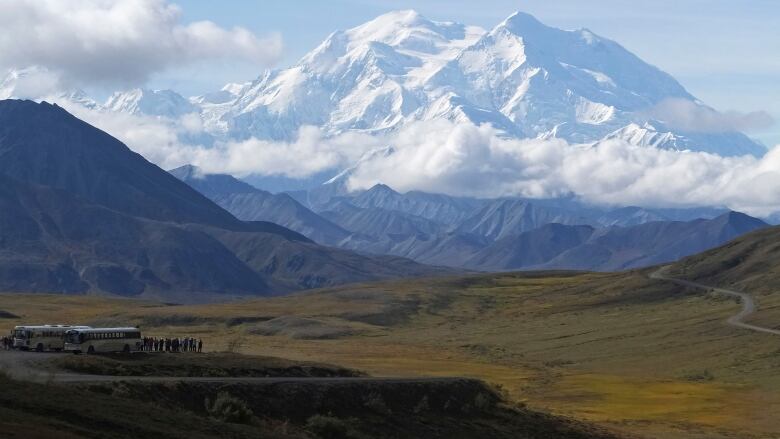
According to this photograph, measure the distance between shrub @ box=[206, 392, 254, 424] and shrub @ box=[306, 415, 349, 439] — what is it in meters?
3.69

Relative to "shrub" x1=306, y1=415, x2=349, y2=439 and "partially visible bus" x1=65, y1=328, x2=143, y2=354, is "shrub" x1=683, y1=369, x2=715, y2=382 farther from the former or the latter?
"shrub" x1=306, y1=415, x2=349, y2=439

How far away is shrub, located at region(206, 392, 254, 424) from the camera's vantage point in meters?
61.7

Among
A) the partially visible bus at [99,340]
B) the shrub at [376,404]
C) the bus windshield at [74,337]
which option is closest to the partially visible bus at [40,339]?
the partially visible bus at [99,340]

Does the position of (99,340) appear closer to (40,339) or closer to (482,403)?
(40,339)

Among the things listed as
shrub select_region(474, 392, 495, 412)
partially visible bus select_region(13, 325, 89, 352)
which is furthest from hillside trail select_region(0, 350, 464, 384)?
shrub select_region(474, 392, 495, 412)

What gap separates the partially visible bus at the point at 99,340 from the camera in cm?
8262

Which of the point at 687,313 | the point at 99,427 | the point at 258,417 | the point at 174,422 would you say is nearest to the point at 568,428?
the point at 258,417

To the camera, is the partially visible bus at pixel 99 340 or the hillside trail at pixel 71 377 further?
the partially visible bus at pixel 99 340

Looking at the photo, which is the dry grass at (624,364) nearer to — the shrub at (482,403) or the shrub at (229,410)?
the shrub at (482,403)

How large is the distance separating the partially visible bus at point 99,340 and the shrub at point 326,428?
2214 cm

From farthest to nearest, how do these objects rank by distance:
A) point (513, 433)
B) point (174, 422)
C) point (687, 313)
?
→ point (687, 313) → point (513, 433) → point (174, 422)

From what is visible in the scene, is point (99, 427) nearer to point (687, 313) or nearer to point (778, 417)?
point (778, 417)

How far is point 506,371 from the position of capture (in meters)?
142

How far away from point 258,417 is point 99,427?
18.7 meters
